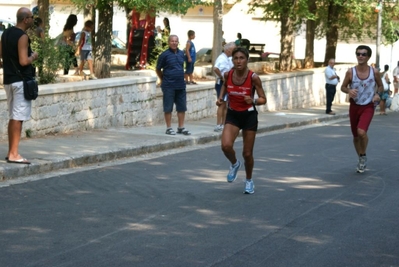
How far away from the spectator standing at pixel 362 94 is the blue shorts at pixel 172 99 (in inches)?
179

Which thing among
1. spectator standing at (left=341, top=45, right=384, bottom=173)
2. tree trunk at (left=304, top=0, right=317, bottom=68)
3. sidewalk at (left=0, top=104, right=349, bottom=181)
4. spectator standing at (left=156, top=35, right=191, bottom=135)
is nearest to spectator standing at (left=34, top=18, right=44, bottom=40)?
sidewalk at (left=0, top=104, right=349, bottom=181)

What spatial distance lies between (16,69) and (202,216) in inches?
144

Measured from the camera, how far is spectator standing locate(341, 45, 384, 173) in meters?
11.8

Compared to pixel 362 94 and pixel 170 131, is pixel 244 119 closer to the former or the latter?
pixel 362 94

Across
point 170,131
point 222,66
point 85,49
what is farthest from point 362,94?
point 85,49

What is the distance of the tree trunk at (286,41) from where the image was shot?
94.0 ft

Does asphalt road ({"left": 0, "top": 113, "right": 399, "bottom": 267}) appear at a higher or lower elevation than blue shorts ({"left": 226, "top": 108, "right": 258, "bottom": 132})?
lower

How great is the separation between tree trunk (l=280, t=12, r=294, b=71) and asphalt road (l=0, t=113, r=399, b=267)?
1617cm

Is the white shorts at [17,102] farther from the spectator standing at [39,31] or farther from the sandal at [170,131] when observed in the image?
the spectator standing at [39,31]

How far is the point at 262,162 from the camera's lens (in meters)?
13.0

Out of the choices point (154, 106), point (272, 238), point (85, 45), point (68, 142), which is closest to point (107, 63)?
point (85, 45)

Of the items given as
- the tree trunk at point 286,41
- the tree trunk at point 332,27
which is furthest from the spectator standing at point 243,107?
the tree trunk at point 332,27

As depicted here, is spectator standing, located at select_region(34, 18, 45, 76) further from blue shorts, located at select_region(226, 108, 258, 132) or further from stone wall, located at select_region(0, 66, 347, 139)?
blue shorts, located at select_region(226, 108, 258, 132)

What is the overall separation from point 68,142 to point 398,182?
5.37 metres
